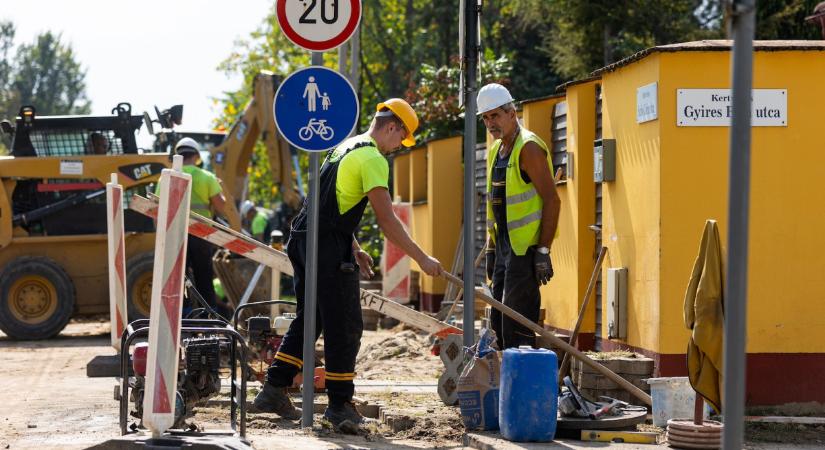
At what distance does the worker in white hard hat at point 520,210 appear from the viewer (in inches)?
381

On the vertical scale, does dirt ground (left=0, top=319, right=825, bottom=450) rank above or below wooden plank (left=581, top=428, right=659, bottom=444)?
A: below

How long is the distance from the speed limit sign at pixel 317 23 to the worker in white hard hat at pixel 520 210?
1167 millimetres

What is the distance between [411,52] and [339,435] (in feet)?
100

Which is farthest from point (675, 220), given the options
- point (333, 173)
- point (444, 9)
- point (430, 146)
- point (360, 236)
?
point (444, 9)

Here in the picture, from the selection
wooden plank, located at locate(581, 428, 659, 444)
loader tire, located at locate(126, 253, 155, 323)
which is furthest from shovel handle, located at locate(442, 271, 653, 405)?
loader tire, located at locate(126, 253, 155, 323)

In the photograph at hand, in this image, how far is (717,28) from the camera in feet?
101

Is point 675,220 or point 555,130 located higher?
point 555,130

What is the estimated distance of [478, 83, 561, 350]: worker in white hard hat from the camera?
967cm

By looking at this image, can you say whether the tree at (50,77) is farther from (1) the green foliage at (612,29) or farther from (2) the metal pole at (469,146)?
(2) the metal pole at (469,146)

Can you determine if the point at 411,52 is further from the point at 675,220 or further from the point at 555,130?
the point at 675,220

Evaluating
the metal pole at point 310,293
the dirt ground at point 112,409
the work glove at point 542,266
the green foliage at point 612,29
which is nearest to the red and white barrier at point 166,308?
the dirt ground at point 112,409

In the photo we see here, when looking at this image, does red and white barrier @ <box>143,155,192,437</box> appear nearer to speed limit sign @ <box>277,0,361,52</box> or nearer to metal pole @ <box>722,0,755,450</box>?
speed limit sign @ <box>277,0,361,52</box>

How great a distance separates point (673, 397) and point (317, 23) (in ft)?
10.7

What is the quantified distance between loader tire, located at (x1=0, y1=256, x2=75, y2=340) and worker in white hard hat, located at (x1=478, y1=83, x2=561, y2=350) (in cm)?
928
